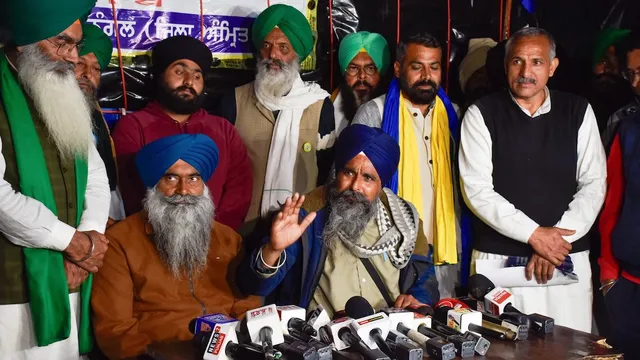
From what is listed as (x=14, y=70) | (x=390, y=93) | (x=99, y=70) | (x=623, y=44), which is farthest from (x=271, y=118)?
(x=623, y=44)

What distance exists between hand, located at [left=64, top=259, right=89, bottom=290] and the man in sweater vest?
1.94 m

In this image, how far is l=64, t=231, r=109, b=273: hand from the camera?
3.36 metres

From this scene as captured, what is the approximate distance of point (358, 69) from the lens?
4852 millimetres

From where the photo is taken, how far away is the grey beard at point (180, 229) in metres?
3.60

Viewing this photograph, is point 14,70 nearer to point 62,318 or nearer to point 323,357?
point 62,318

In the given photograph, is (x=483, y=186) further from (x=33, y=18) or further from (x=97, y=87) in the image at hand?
(x=33, y=18)

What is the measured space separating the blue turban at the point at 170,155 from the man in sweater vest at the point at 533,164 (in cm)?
135

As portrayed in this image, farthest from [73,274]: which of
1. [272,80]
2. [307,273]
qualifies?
[272,80]

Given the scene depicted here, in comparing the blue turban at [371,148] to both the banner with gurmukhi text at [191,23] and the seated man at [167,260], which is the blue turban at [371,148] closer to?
the seated man at [167,260]

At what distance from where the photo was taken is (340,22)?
5.13 meters

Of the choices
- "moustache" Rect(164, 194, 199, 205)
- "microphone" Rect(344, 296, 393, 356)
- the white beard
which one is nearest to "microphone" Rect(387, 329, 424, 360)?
"microphone" Rect(344, 296, 393, 356)

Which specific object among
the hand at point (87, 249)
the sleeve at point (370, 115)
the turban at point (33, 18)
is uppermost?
the turban at point (33, 18)

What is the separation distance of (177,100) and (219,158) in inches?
15.4

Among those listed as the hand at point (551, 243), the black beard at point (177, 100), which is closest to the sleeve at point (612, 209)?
the hand at point (551, 243)
